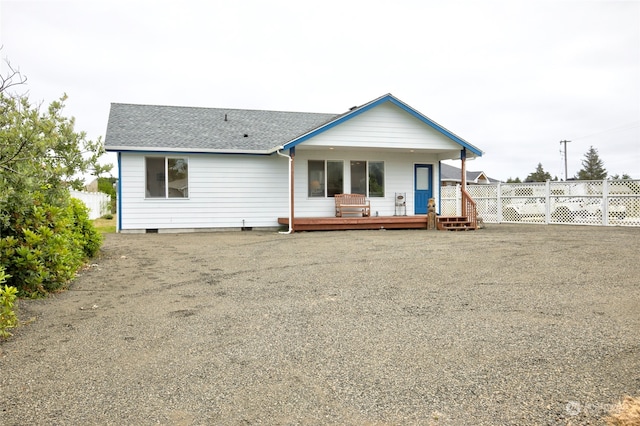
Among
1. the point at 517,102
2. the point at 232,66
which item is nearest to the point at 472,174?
the point at 517,102

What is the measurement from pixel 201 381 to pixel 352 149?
1321 cm

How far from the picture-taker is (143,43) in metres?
17.5

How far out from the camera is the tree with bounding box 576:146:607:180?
65.8 metres

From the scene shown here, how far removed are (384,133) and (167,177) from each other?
23.8 ft

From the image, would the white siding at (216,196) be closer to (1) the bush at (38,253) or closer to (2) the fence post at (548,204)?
(1) the bush at (38,253)

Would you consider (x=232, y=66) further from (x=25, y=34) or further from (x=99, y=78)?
(x=25, y=34)

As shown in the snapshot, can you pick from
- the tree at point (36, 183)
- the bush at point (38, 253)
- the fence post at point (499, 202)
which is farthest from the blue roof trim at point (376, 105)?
the bush at point (38, 253)

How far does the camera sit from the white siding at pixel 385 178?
15.4m

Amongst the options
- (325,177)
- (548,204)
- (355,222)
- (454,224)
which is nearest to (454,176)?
(548,204)

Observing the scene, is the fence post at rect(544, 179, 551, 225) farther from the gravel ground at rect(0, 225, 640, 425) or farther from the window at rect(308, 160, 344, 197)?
the gravel ground at rect(0, 225, 640, 425)

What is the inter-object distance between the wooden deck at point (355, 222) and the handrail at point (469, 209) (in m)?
Result: 1.44

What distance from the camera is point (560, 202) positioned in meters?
18.1

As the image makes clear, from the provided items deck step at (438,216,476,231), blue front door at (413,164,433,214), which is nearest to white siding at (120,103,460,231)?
blue front door at (413,164,433,214)

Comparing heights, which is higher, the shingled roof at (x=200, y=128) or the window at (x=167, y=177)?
the shingled roof at (x=200, y=128)
